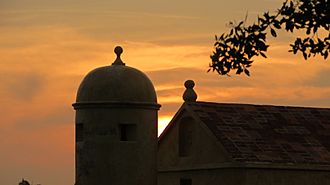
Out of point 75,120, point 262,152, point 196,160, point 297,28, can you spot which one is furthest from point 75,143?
point 297,28

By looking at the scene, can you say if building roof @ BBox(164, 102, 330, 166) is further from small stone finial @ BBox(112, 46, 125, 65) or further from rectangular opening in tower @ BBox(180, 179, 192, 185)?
small stone finial @ BBox(112, 46, 125, 65)

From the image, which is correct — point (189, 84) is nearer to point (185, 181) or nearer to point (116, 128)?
point (185, 181)

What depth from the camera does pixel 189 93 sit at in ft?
116

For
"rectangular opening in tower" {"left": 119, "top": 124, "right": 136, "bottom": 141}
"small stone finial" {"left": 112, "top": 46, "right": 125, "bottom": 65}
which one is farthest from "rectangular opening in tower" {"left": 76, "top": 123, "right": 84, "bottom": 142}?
"small stone finial" {"left": 112, "top": 46, "right": 125, "bottom": 65}

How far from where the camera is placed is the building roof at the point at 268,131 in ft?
107

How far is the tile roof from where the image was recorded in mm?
32531

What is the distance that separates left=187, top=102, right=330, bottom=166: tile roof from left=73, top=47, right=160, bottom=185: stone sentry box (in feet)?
5.60

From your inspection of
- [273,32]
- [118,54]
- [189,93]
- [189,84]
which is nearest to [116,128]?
[118,54]

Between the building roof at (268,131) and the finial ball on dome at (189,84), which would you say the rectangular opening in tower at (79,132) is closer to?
the building roof at (268,131)

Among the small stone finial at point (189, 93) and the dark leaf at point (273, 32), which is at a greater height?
the small stone finial at point (189, 93)

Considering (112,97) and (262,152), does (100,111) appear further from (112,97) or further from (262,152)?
(262,152)

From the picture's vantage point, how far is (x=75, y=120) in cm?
3447

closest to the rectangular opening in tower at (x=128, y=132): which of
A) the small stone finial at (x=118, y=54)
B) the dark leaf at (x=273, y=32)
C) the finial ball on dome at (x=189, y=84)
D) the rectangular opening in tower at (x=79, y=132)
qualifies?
the rectangular opening in tower at (x=79, y=132)

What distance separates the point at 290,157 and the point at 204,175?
9.15 feet
